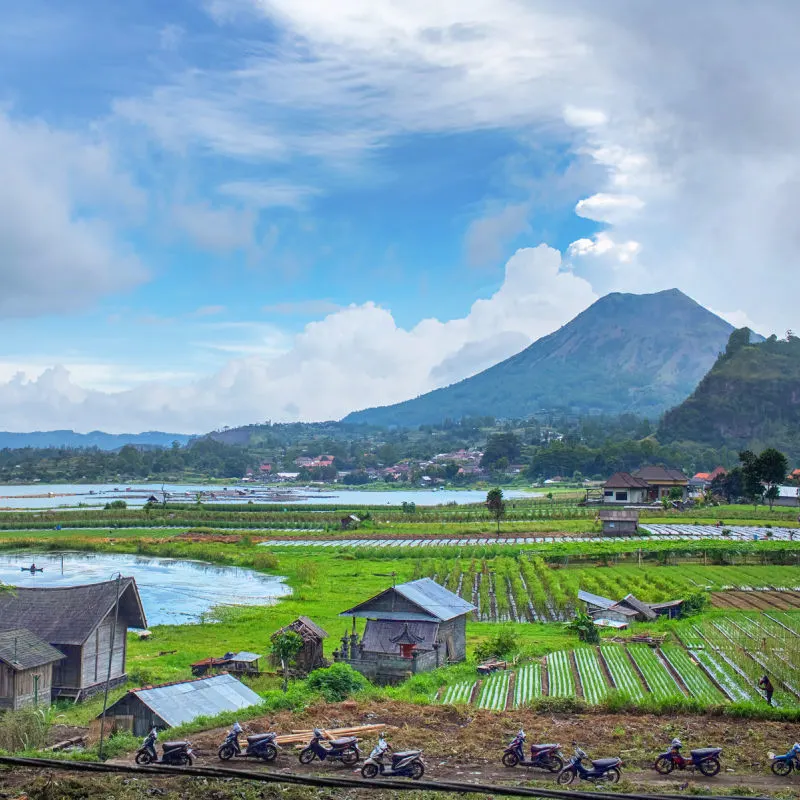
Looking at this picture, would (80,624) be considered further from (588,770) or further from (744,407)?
(744,407)

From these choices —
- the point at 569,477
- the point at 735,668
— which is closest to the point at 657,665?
the point at 735,668

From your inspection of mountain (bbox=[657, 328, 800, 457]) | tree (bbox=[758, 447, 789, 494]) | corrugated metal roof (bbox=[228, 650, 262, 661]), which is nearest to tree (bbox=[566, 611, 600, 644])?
corrugated metal roof (bbox=[228, 650, 262, 661])

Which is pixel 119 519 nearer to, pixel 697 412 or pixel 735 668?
pixel 735 668

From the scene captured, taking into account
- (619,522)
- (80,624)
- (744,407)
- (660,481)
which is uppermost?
(744,407)

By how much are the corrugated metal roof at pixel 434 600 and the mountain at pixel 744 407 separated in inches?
5101

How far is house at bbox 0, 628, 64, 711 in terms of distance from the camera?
1942 centimetres

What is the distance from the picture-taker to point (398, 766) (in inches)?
523

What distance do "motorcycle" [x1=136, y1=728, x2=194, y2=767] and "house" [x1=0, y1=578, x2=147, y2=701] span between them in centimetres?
715

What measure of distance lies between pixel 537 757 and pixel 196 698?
25.6 ft

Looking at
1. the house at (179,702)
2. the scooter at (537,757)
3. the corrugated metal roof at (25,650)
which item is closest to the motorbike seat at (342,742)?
the scooter at (537,757)

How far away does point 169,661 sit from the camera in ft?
86.0

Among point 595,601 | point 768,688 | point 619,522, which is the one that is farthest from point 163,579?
point 768,688

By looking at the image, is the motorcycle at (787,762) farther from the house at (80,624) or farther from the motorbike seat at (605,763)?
the house at (80,624)

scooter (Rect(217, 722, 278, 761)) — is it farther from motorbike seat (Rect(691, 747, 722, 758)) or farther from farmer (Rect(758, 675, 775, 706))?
farmer (Rect(758, 675, 775, 706))
